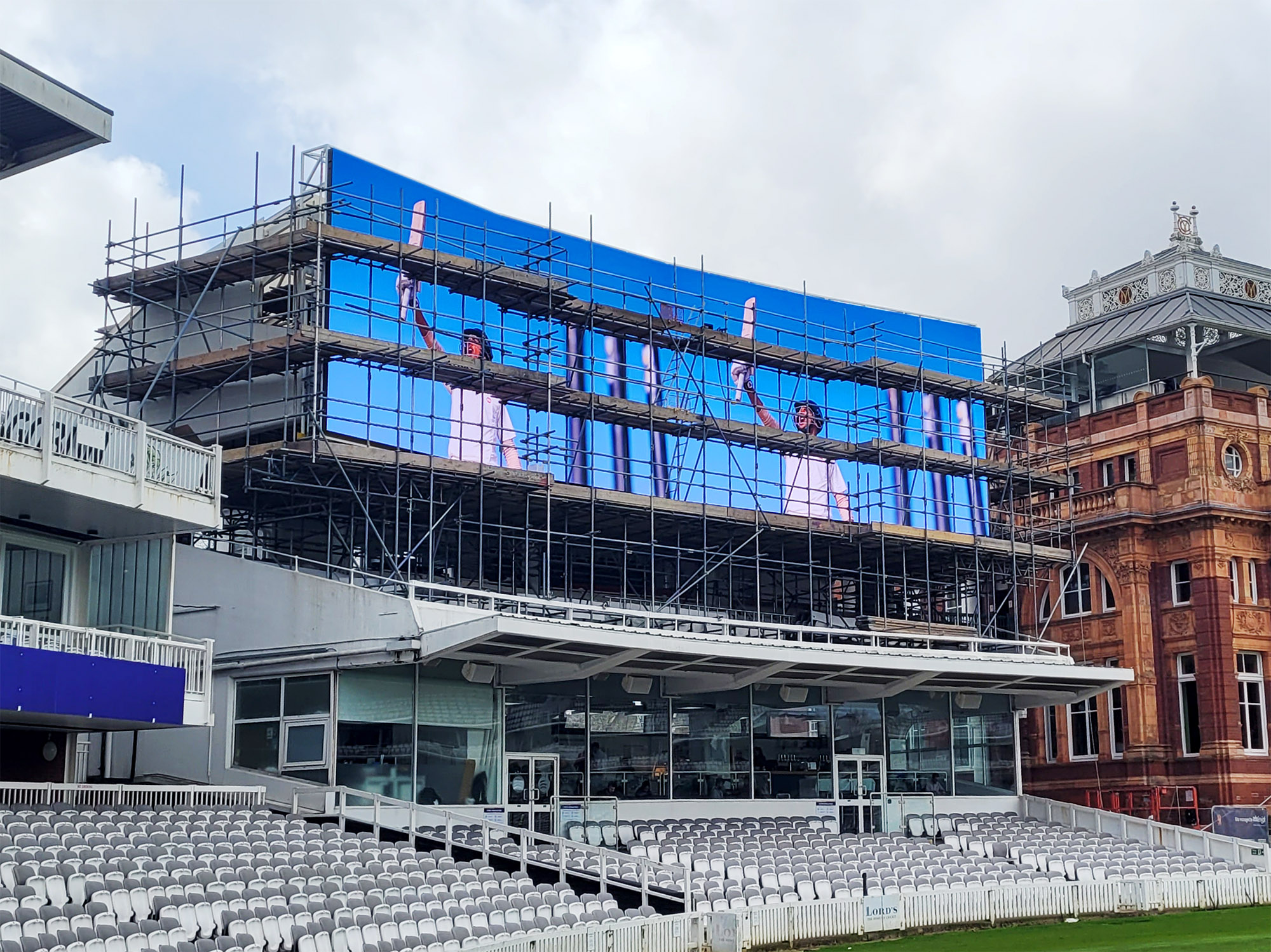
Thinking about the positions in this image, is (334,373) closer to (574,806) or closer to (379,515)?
(379,515)

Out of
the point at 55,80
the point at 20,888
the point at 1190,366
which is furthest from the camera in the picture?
the point at 1190,366

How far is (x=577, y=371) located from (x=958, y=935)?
51.8 ft

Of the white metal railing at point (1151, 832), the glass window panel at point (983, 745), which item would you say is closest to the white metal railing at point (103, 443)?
the glass window panel at point (983, 745)

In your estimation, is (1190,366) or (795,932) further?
(1190,366)

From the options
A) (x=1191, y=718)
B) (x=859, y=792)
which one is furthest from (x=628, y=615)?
(x=1191, y=718)

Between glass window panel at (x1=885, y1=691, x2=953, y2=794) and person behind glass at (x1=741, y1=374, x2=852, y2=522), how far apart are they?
5.28 m

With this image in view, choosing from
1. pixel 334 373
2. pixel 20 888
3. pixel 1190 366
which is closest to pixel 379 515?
pixel 334 373

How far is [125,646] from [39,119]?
792 cm

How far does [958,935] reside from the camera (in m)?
25.8

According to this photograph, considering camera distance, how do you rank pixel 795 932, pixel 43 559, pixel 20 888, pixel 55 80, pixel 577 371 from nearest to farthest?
pixel 20 888
pixel 55 80
pixel 795 932
pixel 43 559
pixel 577 371

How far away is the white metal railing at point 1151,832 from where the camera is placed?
3541 centimetres

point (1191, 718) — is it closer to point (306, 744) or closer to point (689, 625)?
point (689, 625)

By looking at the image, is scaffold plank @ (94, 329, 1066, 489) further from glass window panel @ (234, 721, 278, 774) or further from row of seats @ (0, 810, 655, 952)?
row of seats @ (0, 810, 655, 952)

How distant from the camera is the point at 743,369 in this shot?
41.1 m
